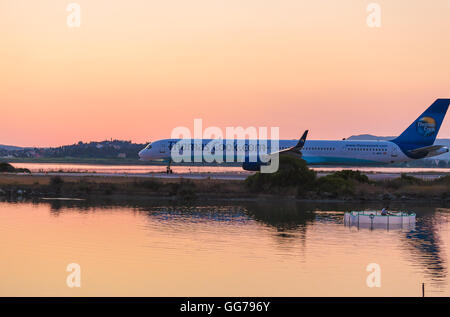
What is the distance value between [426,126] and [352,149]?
39.4 ft

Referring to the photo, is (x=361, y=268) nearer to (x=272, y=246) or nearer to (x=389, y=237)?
(x=272, y=246)

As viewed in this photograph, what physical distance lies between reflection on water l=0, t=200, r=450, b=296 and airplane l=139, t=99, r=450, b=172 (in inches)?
1224

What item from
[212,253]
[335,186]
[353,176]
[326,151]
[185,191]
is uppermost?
[326,151]

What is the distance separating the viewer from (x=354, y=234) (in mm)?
40312

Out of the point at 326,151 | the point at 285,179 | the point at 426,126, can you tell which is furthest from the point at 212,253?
the point at 426,126

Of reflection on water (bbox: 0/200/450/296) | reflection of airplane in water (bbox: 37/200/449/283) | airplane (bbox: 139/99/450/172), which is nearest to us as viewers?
reflection on water (bbox: 0/200/450/296)

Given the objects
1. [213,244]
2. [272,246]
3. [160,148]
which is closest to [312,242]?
[272,246]

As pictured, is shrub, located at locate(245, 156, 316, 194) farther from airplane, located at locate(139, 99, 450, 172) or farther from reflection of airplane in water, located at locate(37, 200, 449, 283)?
airplane, located at locate(139, 99, 450, 172)

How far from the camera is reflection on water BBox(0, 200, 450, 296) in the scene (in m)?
26.1

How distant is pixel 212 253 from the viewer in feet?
108

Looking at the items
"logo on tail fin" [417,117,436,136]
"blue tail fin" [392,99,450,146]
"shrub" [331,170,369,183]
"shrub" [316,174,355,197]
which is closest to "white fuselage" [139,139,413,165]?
"blue tail fin" [392,99,450,146]

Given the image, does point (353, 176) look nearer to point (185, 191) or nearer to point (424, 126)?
point (185, 191)

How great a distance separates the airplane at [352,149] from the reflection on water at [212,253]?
102 ft

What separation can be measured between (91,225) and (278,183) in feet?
88.9
